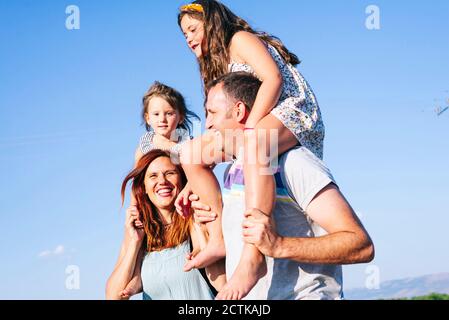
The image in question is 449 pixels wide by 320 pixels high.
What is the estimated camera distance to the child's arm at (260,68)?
3.94 metres

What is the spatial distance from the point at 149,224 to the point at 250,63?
1.33 m

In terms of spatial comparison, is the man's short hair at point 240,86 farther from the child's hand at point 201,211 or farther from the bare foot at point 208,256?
the bare foot at point 208,256

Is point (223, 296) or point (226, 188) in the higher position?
point (226, 188)

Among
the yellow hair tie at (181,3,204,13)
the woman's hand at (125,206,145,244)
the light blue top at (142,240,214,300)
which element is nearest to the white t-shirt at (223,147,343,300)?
the light blue top at (142,240,214,300)

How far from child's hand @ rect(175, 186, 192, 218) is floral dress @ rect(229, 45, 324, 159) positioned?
747mm

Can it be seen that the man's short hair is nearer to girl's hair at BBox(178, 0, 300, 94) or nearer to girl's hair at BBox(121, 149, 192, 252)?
girl's hair at BBox(178, 0, 300, 94)

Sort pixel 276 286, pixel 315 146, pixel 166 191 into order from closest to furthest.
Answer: pixel 276 286, pixel 315 146, pixel 166 191

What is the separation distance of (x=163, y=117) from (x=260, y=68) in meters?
1.63

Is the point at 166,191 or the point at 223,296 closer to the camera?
the point at 223,296

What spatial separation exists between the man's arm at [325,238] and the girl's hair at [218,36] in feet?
5.45

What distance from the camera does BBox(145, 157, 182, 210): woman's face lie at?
15.8ft
